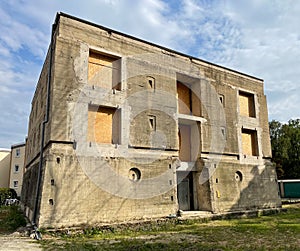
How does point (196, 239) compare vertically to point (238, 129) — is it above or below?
below

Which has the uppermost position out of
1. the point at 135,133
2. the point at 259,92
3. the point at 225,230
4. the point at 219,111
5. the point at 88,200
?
the point at 259,92

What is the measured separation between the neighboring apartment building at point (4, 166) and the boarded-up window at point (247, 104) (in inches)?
1351

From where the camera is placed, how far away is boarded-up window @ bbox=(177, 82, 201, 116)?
54.2 ft

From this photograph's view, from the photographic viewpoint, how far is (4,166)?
38562mm

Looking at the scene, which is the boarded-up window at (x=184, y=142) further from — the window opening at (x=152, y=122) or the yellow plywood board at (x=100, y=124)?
the yellow plywood board at (x=100, y=124)

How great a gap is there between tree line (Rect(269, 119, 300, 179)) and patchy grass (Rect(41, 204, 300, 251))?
84.4ft

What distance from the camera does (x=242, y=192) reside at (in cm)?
1656

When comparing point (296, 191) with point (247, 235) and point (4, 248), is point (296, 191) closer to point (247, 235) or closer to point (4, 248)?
point (247, 235)

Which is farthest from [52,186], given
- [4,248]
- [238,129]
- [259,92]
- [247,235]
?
[259,92]

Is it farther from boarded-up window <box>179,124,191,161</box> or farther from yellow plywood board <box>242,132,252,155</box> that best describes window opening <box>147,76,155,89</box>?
yellow plywood board <box>242,132,252,155</box>

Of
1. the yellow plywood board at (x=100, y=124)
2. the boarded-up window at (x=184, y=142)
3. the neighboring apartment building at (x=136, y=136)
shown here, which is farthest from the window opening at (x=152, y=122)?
the boarded-up window at (x=184, y=142)

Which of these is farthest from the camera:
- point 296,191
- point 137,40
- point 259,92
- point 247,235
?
point 296,191

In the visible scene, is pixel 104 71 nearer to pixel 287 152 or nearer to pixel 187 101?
pixel 187 101

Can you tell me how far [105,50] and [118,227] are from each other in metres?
8.37
